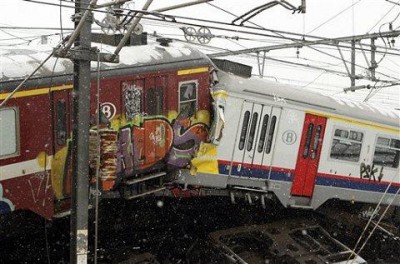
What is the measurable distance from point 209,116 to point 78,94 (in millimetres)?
4258

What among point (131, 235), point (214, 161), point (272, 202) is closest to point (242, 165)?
point (214, 161)

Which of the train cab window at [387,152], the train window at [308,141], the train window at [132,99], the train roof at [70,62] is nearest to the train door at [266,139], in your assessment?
the train window at [308,141]

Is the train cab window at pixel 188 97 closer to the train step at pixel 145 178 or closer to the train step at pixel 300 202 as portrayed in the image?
the train step at pixel 145 178

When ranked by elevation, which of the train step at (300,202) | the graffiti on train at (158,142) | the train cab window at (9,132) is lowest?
the train step at (300,202)

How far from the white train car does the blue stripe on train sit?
0.02 m

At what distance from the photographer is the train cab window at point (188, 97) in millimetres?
10203

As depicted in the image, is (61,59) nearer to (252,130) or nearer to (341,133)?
(252,130)

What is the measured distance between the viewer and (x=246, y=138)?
11164 mm

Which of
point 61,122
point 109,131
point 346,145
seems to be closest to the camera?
point 109,131

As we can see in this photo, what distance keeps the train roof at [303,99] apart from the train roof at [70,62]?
0.76 m

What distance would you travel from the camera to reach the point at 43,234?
33.6 feet

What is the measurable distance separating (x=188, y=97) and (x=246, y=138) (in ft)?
5.29

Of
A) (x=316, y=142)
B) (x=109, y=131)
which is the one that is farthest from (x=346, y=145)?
(x=109, y=131)

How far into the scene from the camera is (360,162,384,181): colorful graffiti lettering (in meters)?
13.3
